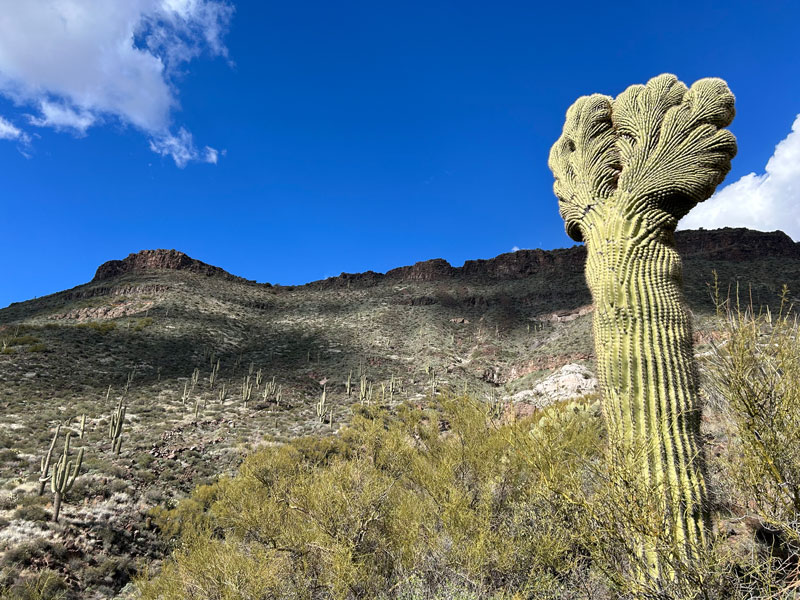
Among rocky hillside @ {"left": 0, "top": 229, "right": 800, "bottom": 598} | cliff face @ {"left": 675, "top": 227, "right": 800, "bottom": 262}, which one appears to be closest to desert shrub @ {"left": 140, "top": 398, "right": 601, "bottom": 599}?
rocky hillside @ {"left": 0, "top": 229, "right": 800, "bottom": 598}

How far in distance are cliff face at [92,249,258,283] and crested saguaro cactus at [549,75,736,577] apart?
179 feet

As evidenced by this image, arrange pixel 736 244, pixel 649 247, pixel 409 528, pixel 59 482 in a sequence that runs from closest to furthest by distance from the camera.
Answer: pixel 649 247 < pixel 409 528 < pixel 59 482 < pixel 736 244

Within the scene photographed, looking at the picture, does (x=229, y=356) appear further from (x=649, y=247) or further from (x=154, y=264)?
(x=154, y=264)

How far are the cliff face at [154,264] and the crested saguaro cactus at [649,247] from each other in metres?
54.5

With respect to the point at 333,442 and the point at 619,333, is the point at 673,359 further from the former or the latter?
the point at 333,442

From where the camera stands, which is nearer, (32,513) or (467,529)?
(467,529)

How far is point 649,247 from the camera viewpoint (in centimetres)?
442

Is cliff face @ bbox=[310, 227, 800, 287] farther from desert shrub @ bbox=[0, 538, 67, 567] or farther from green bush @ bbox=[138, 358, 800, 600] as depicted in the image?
desert shrub @ bbox=[0, 538, 67, 567]

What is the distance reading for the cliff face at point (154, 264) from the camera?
5206cm

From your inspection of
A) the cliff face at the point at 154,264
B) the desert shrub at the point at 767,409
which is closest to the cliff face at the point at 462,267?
the cliff face at the point at 154,264

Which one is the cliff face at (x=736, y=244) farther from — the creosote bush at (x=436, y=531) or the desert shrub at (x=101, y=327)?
the desert shrub at (x=101, y=327)

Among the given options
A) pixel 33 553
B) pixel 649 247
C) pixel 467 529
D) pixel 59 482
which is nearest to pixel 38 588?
pixel 33 553

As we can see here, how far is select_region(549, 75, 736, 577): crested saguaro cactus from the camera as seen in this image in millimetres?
3584

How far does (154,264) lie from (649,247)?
5907cm
